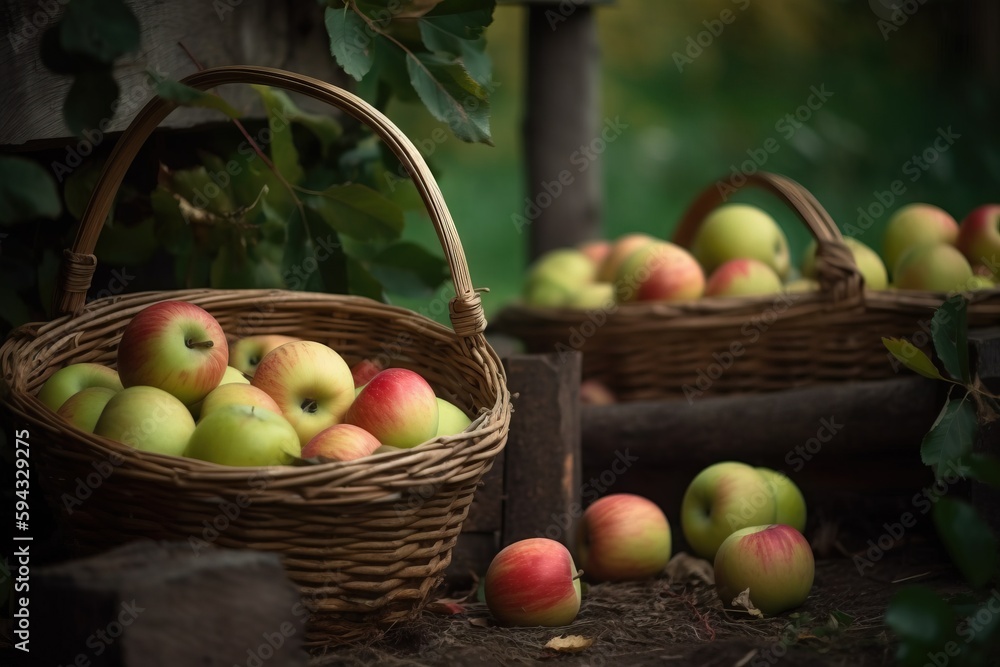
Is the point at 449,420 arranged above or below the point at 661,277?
below

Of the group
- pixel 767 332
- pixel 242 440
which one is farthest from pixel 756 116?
pixel 242 440

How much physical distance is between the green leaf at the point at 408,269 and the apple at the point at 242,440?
31.4 inches

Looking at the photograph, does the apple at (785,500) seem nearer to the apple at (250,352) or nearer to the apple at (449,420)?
the apple at (449,420)

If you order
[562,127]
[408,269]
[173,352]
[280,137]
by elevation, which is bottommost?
[173,352]

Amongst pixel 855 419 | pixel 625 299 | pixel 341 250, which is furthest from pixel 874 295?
pixel 341 250

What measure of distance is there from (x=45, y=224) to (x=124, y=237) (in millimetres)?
150

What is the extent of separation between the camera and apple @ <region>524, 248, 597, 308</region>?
2.46 metres

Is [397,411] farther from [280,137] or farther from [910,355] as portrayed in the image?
[910,355]

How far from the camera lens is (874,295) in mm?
1978

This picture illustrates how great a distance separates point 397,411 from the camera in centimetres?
134

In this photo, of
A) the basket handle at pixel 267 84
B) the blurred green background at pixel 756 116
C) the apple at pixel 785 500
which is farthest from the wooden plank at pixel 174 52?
the blurred green background at pixel 756 116

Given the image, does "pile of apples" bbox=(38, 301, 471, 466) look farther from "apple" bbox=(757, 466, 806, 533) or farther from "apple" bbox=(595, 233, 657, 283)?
"apple" bbox=(595, 233, 657, 283)

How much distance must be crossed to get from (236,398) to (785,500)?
110 cm

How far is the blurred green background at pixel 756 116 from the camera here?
541 cm
